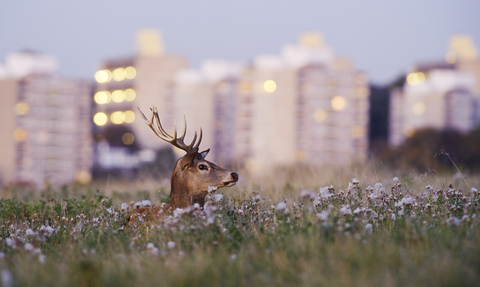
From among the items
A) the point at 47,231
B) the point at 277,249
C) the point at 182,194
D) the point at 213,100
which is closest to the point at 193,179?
the point at 182,194

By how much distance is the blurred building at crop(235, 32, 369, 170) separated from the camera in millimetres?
71938

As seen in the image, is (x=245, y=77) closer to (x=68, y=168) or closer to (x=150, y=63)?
(x=150, y=63)

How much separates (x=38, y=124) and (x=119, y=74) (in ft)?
86.4

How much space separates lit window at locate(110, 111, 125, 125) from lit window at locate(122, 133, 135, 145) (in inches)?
531

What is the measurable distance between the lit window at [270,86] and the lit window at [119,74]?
32.7 m

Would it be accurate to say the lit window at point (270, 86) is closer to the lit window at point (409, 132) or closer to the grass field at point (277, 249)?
the lit window at point (409, 132)

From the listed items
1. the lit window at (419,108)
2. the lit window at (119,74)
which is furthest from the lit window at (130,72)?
the lit window at (419,108)

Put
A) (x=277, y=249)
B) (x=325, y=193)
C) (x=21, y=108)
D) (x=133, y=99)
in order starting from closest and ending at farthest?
(x=277, y=249), (x=325, y=193), (x=21, y=108), (x=133, y=99)

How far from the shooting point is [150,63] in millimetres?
88312

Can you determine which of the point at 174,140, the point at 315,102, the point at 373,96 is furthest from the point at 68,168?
the point at 174,140

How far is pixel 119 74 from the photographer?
96.2 m

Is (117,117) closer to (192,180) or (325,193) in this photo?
(192,180)

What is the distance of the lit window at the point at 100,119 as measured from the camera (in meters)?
98.6

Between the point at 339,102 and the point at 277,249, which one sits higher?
the point at 339,102
